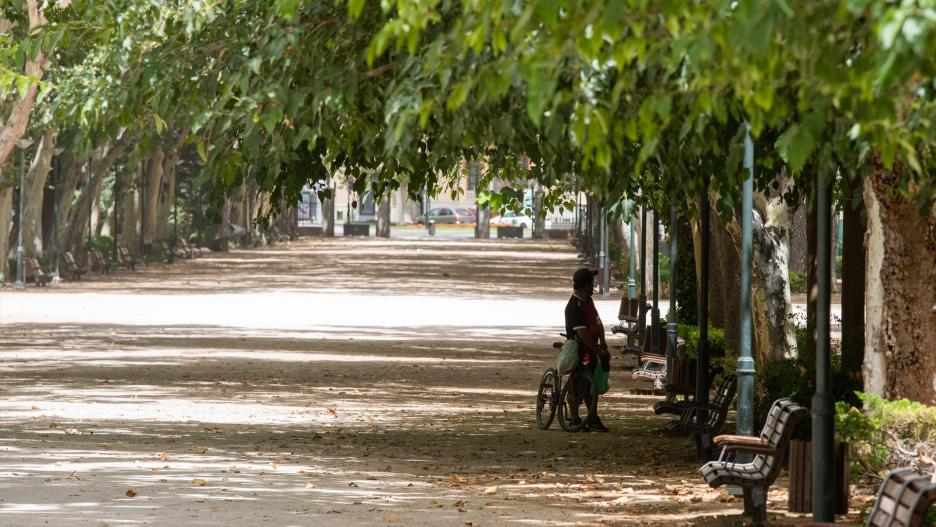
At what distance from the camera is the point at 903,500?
7.40 meters

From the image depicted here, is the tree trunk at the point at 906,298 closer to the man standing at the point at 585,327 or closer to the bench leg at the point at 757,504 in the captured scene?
the bench leg at the point at 757,504

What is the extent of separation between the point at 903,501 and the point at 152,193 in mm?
55658

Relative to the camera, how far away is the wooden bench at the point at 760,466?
34.9 feet

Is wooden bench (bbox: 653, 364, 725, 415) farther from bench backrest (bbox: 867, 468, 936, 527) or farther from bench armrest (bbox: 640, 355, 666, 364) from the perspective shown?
bench backrest (bbox: 867, 468, 936, 527)

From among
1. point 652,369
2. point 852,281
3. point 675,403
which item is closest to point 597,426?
point 675,403

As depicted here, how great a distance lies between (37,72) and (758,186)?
13.8 metres

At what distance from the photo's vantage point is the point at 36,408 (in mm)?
17469

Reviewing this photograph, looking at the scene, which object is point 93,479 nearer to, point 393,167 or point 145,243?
point 393,167

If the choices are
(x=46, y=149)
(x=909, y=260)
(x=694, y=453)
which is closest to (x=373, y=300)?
(x=46, y=149)

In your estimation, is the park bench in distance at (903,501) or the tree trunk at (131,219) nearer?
the park bench in distance at (903,501)

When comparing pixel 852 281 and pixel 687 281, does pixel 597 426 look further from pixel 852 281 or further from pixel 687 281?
pixel 687 281

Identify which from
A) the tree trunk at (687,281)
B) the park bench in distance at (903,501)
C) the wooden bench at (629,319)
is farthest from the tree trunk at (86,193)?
the park bench in distance at (903,501)

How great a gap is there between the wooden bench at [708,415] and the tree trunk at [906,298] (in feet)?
6.55

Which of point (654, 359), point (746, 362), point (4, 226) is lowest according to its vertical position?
point (654, 359)
